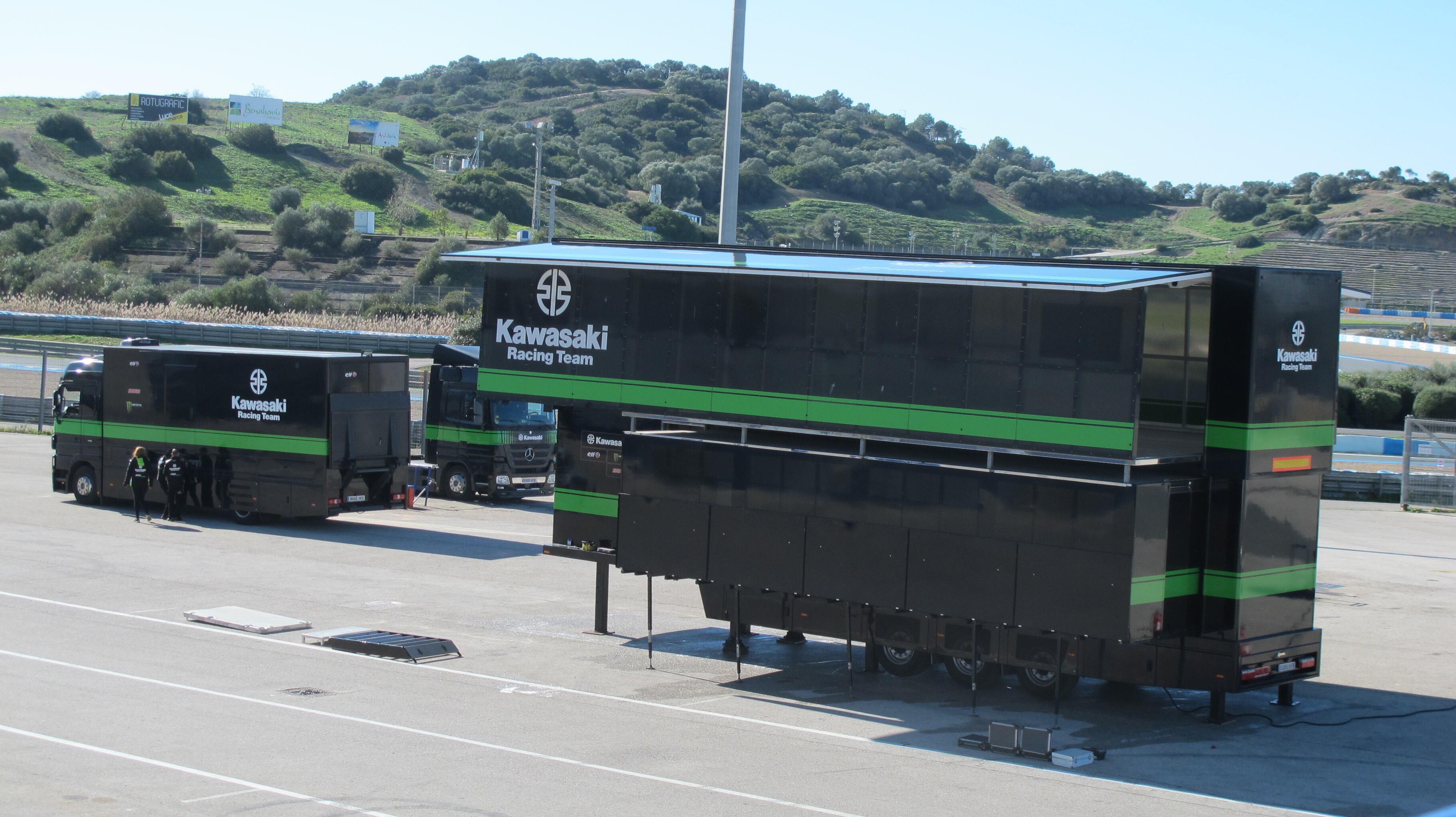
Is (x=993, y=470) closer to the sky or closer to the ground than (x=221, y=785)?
closer to the sky

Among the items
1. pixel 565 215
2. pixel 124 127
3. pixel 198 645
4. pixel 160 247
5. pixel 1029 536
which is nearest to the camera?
pixel 1029 536

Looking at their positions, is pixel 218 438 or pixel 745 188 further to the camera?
pixel 745 188

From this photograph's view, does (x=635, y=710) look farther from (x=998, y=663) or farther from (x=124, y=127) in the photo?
(x=124, y=127)

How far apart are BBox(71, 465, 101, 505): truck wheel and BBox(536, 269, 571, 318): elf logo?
1748 centimetres

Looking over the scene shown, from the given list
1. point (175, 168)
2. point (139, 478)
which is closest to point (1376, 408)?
point (139, 478)

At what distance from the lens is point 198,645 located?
1680cm

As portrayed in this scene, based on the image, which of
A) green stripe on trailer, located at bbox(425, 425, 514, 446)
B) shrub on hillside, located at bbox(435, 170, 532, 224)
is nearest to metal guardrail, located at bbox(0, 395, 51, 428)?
green stripe on trailer, located at bbox(425, 425, 514, 446)

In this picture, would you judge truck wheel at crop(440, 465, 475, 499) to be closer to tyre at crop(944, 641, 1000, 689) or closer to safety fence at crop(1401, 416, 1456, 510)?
tyre at crop(944, 641, 1000, 689)

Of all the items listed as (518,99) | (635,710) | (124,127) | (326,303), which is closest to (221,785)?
(635,710)

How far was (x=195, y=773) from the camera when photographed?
11281 millimetres

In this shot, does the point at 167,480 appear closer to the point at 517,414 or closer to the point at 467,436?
the point at 467,436

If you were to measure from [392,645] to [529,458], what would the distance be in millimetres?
16347

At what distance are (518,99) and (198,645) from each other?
7063 inches

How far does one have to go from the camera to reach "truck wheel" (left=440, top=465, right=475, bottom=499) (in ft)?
108
